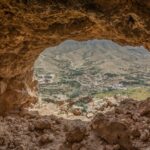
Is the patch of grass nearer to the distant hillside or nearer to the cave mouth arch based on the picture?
the cave mouth arch

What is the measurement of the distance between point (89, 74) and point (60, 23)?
572 inches

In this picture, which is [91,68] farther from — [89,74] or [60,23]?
[60,23]

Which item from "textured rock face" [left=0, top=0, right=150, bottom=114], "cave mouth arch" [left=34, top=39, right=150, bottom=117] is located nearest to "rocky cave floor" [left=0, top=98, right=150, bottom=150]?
"textured rock face" [left=0, top=0, right=150, bottom=114]

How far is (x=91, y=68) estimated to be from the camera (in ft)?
75.2

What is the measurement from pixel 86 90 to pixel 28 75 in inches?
270

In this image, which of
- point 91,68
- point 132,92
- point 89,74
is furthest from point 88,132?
point 91,68

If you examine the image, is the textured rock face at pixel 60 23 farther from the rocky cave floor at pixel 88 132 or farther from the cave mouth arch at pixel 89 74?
the cave mouth arch at pixel 89 74

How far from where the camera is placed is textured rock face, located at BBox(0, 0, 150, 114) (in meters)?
5.54

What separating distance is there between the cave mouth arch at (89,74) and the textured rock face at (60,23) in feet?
12.9

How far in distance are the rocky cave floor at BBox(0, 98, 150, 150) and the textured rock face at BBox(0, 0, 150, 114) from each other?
153 cm

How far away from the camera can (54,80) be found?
1962 centimetres

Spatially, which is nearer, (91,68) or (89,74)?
(89,74)

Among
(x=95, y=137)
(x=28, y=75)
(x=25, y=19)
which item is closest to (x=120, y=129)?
(x=95, y=137)

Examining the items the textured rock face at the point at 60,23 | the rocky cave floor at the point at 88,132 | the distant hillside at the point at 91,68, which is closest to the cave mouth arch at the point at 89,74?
the distant hillside at the point at 91,68
